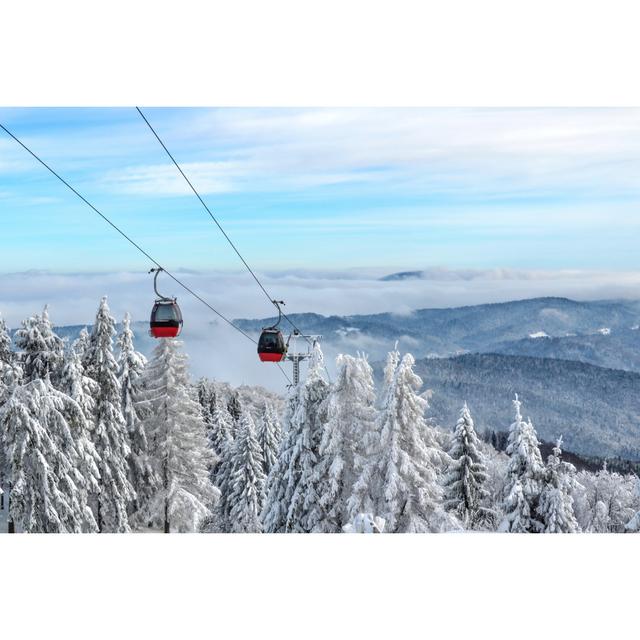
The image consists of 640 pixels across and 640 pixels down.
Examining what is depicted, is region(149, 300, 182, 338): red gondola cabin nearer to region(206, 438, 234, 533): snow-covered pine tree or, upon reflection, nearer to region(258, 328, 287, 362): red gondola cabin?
region(258, 328, 287, 362): red gondola cabin

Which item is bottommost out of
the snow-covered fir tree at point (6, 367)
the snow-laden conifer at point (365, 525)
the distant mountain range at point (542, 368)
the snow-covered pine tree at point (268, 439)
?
the snow-covered pine tree at point (268, 439)

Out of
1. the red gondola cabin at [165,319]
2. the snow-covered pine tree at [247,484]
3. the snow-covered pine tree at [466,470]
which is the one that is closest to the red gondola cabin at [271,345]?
the red gondola cabin at [165,319]

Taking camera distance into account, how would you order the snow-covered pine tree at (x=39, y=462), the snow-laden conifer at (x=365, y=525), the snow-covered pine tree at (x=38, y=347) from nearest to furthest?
the snow-laden conifer at (x=365, y=525)
the snow-covered pine tree at (x=39, y=462)
the snow-covered pine tree at (x=38, y=347)

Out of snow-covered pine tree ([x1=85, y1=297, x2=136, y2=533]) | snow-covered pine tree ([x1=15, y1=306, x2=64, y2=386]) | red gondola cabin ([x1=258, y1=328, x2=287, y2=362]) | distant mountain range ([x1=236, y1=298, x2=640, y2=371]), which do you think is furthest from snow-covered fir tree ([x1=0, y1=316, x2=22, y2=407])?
distant mountain range ([x1=236, y1=298, x2=640, y2=371])

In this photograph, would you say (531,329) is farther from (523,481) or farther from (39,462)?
(39,462)

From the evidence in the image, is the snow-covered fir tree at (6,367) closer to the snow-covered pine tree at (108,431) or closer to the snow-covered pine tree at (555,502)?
the snow-covered pine tree at (108,431)

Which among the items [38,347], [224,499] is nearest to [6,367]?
[38,347]
